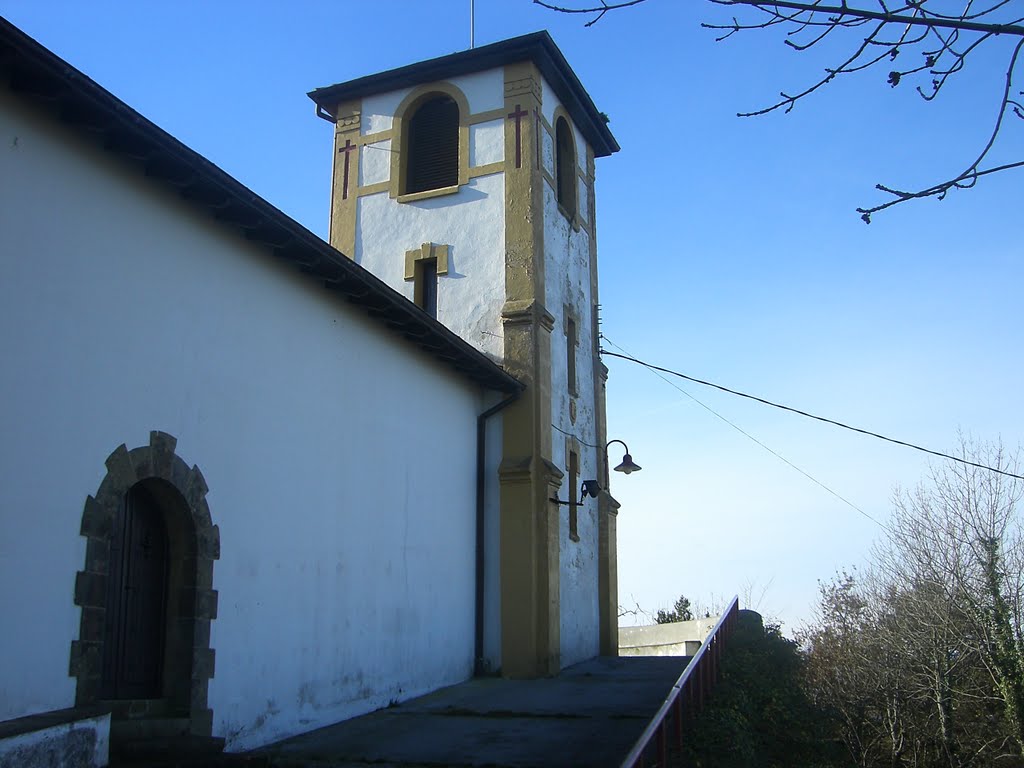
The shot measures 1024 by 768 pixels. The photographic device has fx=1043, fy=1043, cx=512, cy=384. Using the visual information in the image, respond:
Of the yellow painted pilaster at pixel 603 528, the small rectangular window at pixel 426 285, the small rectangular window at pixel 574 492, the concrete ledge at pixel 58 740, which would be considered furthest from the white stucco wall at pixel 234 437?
the yellow painted pilaster at pixel 603 528

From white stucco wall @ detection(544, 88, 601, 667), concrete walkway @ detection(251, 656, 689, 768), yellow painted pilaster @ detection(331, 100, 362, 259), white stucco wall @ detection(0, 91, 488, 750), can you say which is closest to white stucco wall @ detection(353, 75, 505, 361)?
yellow painted pilaster @ detection(331, 100, 362, 259)

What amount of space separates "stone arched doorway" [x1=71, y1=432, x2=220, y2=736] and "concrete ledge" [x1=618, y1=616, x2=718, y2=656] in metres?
18.0

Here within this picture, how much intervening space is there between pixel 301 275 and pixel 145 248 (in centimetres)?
268

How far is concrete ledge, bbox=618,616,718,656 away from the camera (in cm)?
2641

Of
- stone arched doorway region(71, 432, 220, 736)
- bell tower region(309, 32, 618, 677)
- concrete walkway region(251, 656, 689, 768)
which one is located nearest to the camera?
stone arched doorway region(71, 432, 220, 736)

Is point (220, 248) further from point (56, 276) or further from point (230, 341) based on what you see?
point (56, 276)

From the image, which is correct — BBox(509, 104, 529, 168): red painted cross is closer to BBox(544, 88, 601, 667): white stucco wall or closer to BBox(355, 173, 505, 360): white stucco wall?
BBox(355, 173, 505, 360): white stucco wall

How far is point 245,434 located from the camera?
34.0 ft

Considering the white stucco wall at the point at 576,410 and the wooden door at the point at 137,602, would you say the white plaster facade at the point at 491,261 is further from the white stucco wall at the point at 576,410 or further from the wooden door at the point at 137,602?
the wooden door at the point at 137,602

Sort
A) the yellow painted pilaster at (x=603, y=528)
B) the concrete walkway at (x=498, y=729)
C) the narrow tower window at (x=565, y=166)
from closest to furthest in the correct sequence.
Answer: the concrete walkway at (x=498, y=729) → the yellow painted pilaster at (x=603, y=528) → the narrow tower window at (x=565, y=166)

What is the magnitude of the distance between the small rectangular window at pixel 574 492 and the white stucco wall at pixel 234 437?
3.39 m

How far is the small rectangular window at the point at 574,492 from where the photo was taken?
18109 millimetres

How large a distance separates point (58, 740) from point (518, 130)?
13632 millimetres

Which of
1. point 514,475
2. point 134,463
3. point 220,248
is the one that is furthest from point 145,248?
point 514,475
